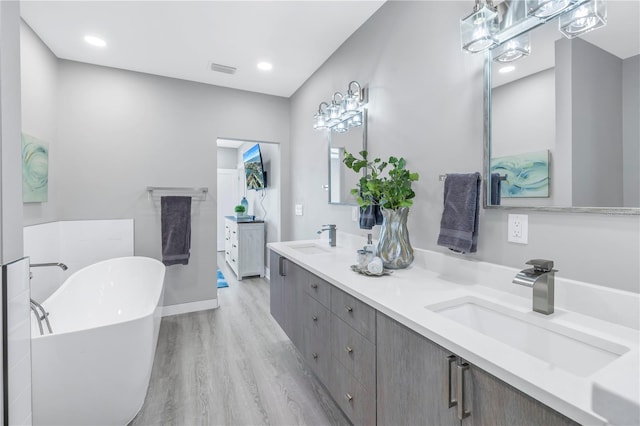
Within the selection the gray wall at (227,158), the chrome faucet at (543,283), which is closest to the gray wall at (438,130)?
the chrome faucet at (543,283)

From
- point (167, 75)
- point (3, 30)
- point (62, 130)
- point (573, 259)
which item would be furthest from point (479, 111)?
point (62, 130)

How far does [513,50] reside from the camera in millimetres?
1274

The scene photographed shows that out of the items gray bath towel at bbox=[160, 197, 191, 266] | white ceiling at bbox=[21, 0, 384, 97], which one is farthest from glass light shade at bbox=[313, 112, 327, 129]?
gray bath towel at bbox=[160, 197, 191, 266]

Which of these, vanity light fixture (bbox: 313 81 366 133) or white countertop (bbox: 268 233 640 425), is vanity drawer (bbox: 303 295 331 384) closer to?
white countertop (bbox: 268 233 640 425)

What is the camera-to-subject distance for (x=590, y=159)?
3.43 feet

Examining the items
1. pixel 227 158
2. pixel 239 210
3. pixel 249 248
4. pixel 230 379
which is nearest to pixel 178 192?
pixel 249 248

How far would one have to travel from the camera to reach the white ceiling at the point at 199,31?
2.08 m

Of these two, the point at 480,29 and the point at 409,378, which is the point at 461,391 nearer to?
the point at 409,378

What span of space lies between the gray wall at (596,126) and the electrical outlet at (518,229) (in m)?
0.19

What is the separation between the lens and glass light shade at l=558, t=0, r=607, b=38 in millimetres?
1021

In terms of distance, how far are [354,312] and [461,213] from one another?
0.68 m

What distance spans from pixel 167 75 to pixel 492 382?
3.76 meters

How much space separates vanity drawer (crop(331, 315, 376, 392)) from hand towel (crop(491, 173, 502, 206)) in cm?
84

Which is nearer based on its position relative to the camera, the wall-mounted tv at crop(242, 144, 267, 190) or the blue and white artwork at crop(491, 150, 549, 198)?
the blue and white artwork at crop(491, 150, 549, 198)
